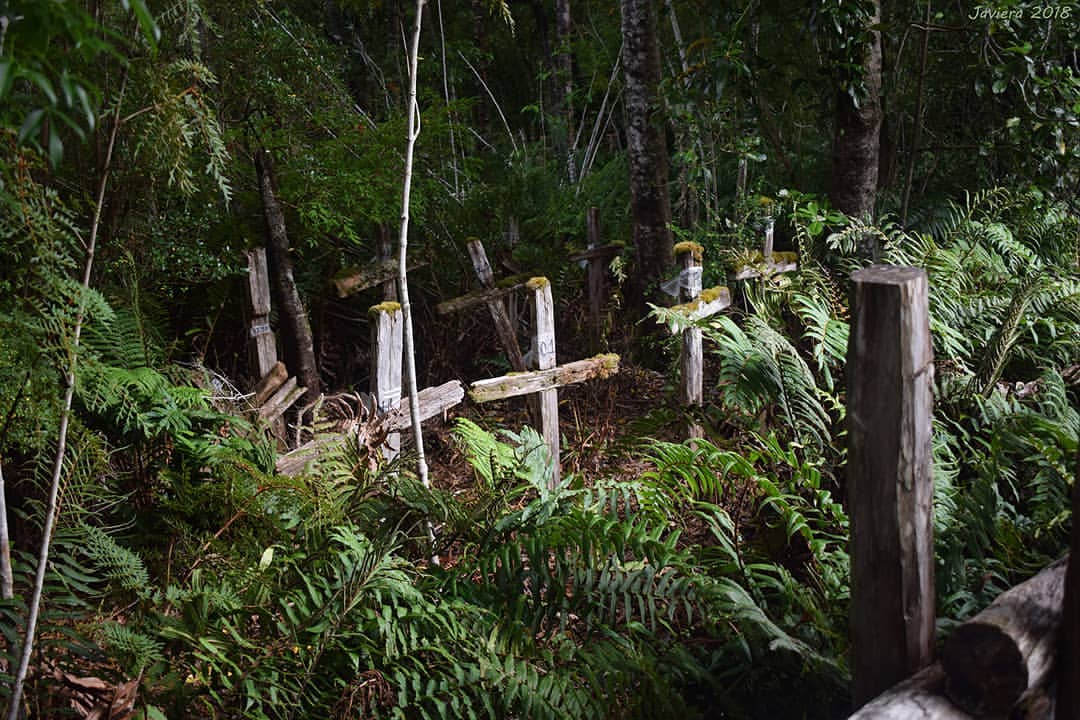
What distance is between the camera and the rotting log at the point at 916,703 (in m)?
1.92

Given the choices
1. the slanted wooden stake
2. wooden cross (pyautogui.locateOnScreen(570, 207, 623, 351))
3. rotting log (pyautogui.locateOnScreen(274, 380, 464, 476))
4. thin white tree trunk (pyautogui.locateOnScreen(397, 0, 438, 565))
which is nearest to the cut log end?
thin white tree trunk (pyautogui.locateOnScreen(397, 0, 438, 565))

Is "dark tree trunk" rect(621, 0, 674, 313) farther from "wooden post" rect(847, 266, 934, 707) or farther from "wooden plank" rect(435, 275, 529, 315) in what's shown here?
"wooden post" rect(847, 266, 934, 707)

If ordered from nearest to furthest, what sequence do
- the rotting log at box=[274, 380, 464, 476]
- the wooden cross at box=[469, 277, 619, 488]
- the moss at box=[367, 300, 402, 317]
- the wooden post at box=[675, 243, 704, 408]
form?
the rotting log at box=[274, 380, 464, 476] < the moss at box=[367, 300, 402, 317] < the wooden cross at box=[469, 277, 619, 488] < the wooden post at box=[675, 243, 704, 408]

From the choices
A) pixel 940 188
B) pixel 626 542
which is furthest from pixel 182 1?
pixel 940 188

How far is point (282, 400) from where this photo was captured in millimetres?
4848

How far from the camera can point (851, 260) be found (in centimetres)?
576

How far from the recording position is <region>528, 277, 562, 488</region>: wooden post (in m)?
4.68

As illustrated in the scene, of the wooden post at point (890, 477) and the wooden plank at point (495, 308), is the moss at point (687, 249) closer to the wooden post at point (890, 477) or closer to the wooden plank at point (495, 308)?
the wooden plank at point (495, 308)

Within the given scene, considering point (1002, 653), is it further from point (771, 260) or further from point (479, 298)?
point (771, 260)

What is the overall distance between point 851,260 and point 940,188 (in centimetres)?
228

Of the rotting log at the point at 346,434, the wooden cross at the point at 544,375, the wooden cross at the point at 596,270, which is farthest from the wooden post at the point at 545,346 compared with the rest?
the wooden cross at the point at 596,270

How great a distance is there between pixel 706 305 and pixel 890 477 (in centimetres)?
353

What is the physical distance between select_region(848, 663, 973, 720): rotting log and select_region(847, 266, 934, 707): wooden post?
0.22 ft

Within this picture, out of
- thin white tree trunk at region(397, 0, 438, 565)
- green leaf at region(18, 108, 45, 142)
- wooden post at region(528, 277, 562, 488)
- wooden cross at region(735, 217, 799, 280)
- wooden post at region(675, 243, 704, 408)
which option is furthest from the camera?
wooden cross at region(735, 217, 799, 280)
